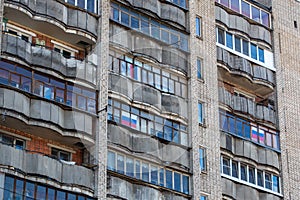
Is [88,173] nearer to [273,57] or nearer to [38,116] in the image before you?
A: [38,116]

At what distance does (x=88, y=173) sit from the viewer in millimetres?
34906

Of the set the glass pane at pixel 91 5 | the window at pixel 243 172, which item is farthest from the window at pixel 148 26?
the window at pixel 243 172

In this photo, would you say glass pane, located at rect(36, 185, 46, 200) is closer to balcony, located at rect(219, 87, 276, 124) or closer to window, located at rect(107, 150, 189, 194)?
window, located at rect(107, 150, 189, 194)

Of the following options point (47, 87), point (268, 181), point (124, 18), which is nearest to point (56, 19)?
point (47, 87)

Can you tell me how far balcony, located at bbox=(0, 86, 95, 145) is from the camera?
33.2m

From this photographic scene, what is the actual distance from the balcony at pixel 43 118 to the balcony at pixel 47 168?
1.15 metres

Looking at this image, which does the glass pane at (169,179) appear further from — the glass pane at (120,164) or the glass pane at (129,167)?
the glass pane at (120,164)

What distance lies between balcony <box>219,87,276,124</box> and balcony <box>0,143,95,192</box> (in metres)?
8.84

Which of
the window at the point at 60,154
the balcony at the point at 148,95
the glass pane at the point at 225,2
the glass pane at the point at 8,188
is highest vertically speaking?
the glass pane at the point at 225,2

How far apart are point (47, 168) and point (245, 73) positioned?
12.5 metres

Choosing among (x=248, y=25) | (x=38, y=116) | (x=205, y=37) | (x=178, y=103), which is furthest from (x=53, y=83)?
(x=248, y=25)

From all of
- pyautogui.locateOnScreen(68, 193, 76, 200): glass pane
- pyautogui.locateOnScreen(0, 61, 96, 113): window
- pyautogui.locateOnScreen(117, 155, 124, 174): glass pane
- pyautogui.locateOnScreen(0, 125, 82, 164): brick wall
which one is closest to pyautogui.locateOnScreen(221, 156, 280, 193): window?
pyautogui.locateOnScreen(117, 155, 124, 174): glass pane

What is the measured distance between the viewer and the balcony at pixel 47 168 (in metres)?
32.4

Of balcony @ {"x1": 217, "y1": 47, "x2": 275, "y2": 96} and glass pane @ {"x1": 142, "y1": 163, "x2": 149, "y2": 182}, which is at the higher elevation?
balcony @ {"x1": 217, "y1": 47, "x2": 275, "y2": 96}
